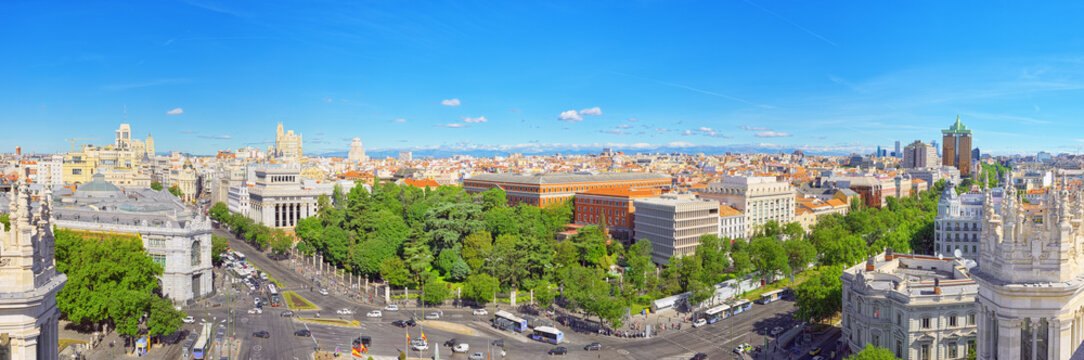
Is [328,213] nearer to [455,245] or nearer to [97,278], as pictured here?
[455,245]

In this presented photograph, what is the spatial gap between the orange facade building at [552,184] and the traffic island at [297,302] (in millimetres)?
38964

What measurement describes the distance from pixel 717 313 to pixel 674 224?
60.7 feet

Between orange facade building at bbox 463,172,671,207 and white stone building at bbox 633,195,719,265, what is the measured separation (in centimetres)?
2188

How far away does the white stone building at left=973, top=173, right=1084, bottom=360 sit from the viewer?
13867 millimetres

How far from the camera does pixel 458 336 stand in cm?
4303

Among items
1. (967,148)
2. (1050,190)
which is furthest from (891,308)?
(967,148)

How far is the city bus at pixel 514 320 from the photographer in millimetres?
44750

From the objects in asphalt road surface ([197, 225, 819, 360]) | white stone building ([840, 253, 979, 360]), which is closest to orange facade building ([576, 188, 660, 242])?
asphalt road surface ([197, 225, 819, 360])

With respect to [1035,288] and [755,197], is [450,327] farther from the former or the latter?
[755,197]

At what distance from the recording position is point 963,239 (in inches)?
2638

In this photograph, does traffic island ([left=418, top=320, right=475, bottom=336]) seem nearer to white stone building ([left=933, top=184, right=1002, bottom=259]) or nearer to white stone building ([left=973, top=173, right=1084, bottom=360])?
white stone building ([left=973, top=173, right=1084, bottom=360])

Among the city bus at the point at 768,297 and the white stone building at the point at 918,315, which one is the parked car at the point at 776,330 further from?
the city bus at the point at 768,297

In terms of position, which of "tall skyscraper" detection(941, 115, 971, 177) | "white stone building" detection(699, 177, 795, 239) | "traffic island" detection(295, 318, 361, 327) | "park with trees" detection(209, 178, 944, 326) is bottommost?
"traffic island" detection(295, 318, 361, 327)

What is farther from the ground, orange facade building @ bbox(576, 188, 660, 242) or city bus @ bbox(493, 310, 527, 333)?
orange facade building @ bbox(576, 188, 660, 242)
